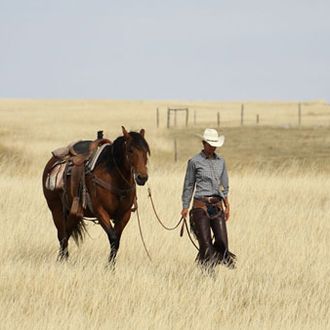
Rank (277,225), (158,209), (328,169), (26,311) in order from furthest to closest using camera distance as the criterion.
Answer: (328,169), (158,209), (277,225), (26,311)

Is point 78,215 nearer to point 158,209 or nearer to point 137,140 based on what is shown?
point 137,140

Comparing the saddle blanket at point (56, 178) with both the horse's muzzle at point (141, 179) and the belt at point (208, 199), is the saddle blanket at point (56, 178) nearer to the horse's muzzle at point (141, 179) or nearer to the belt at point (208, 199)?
the horse's muzzle at point (141, 179)

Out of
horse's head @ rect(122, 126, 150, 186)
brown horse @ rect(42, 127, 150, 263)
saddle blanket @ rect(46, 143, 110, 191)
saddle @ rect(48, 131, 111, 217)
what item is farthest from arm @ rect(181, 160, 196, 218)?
saddle blanket @ rect(46, 143, 110, 191)

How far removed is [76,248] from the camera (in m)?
12.0

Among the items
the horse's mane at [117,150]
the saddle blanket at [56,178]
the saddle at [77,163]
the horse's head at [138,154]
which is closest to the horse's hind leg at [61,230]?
the saddle blanket at [56,178]

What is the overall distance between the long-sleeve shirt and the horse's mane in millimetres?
585

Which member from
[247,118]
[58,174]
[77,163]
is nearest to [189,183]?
[77,163]

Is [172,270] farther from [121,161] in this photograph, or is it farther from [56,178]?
[56,178]

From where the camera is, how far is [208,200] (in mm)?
9250

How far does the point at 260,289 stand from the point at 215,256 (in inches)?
38.2

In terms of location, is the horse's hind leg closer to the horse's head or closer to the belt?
the horse's head

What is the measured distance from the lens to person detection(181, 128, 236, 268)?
9141mm

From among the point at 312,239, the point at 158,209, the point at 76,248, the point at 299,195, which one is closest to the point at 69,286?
the point at 76,248

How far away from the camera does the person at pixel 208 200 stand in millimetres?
9141
